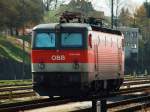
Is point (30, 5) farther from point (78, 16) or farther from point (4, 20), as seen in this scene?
point (78, 16)

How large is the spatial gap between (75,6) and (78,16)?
76407 mm

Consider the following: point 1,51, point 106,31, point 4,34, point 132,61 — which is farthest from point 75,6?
point 106,31

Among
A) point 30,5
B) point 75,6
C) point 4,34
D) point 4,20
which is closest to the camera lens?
point 4,20

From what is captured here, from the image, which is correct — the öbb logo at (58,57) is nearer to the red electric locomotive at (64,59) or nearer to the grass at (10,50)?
the red electric locomotive at (64,59)

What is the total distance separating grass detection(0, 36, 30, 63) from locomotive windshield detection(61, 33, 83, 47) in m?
42.9

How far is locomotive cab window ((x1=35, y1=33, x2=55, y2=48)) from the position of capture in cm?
2441

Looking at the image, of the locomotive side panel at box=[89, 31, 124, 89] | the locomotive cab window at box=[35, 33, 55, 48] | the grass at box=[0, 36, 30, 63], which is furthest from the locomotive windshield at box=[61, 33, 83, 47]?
Result: the grass at box=[0, 36, 30, 63]

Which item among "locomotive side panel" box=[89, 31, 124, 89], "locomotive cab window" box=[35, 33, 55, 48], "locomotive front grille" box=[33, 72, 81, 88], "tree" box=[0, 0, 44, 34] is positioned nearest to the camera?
"locomotive front grille" box=[33, 72, 81, 88]

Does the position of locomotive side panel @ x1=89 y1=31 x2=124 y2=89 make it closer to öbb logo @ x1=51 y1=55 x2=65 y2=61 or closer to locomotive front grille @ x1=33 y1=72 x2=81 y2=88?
locomotive front grille @ x1=33 y1=72 x2=81 y2=88

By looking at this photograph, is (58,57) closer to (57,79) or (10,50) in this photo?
(57,79)

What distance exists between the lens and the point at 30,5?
258 ft

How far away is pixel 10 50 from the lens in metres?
73.6

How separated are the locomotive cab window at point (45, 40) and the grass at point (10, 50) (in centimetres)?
4258

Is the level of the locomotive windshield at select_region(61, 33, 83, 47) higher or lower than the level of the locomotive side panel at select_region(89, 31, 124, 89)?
higher
